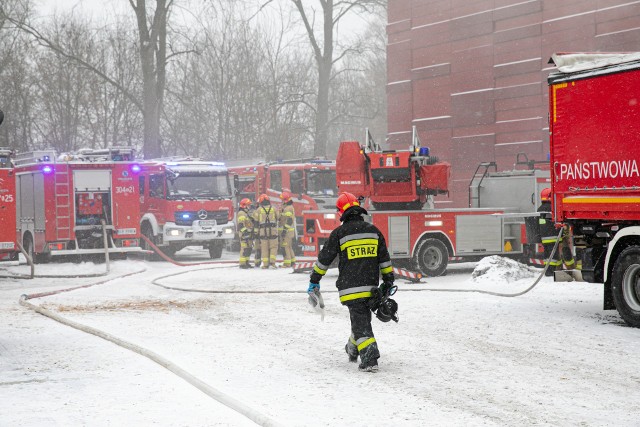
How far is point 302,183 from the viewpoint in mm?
26750

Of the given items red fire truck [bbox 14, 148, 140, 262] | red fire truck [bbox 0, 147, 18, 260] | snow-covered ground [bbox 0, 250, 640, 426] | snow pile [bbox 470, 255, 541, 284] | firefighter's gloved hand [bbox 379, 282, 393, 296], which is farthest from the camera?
red fire truck [bbox 14, 148, 140, 262]

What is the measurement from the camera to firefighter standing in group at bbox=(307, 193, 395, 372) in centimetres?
880

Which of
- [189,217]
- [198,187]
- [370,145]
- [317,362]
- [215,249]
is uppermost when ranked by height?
[370,145]

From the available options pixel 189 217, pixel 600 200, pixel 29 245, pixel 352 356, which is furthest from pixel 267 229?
pixel 352 356

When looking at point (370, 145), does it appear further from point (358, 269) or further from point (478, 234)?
point (358, 269)

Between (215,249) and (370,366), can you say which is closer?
(370,366)

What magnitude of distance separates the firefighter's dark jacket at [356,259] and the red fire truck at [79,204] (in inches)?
589

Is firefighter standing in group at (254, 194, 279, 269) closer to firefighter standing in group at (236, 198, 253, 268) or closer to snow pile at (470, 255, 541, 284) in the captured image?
firefighter standing in group at (236, 198, 253, 268)

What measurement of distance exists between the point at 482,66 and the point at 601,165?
730 inches

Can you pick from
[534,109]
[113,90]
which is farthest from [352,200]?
[113,90]

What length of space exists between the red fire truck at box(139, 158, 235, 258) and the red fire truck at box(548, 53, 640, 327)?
1409 centimetres

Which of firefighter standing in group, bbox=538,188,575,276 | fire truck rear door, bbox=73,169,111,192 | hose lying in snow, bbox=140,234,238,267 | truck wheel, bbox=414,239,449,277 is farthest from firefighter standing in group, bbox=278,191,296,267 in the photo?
firefighter standing in group, bbox=538,188,575,276

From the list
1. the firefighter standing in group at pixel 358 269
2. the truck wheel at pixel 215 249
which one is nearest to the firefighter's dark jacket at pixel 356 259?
the firefighter standing in group at pixel 358 269

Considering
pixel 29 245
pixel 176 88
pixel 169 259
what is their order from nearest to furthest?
pixel 169 259 < pixel 29 245 < pixel 176 88
